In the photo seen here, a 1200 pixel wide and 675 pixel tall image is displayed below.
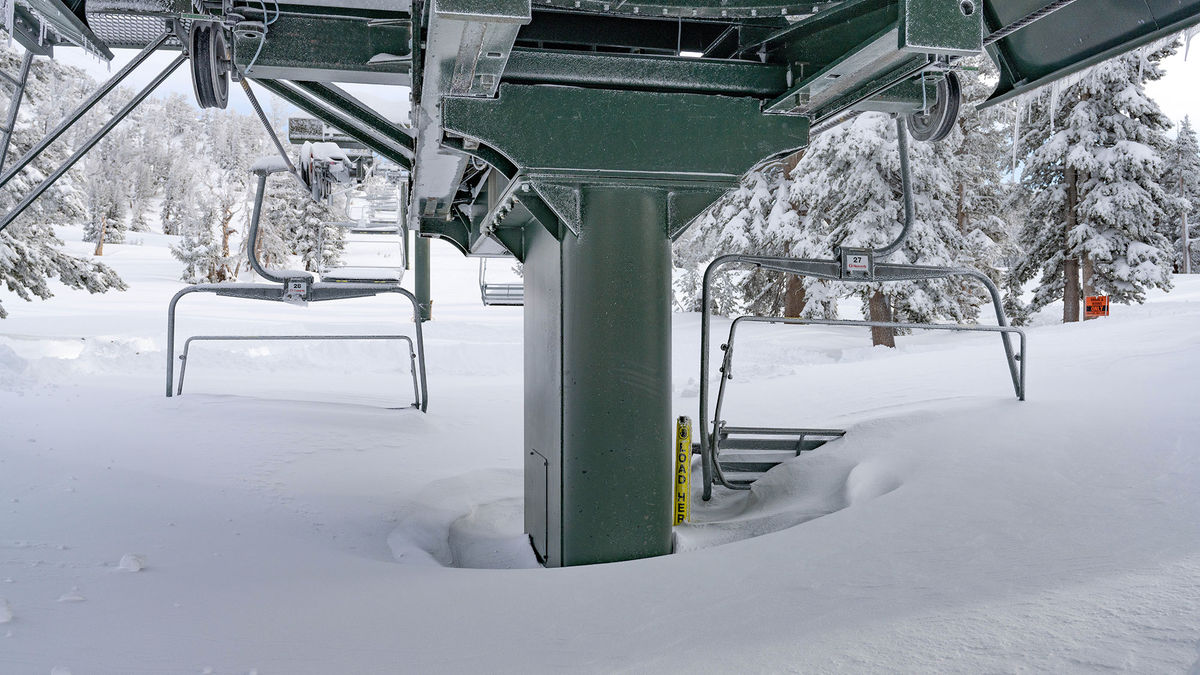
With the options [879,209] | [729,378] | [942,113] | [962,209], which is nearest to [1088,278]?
[962,209]

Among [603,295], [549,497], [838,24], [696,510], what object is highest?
[838,24]

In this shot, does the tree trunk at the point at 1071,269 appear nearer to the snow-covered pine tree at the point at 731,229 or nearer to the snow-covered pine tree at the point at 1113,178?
the snow-covered pine tree at the point at 1113,178

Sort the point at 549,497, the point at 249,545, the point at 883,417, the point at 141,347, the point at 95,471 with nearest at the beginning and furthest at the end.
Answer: the point at 249,545, the point at 549,497, the point at 95,471, the point at 883,417, the point at 141,347

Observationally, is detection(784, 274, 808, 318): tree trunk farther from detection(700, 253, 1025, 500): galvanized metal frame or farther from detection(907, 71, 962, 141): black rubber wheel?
detection(907, 71, 962, 141): black rubber wheel

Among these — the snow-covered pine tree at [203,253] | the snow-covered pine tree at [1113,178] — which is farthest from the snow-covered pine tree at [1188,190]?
the snow-covered pine tree at [203,253]

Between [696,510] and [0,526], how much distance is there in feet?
11.2

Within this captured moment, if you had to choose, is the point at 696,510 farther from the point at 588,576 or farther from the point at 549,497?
the point at 588,576

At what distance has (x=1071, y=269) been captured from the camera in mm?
19234

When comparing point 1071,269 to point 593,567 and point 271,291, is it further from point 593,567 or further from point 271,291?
point 593,567

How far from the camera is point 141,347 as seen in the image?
14.0m

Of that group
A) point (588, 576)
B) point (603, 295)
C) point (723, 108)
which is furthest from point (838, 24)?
point (588, 576)

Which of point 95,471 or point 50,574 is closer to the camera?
point 50,574

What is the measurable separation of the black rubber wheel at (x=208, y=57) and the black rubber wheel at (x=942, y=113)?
3045mm

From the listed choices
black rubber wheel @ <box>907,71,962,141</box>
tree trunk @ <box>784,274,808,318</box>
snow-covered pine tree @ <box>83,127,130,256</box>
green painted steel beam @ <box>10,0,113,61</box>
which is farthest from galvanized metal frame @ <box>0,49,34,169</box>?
snow-covered pine tree @ <box>83,127,130,256</box>
